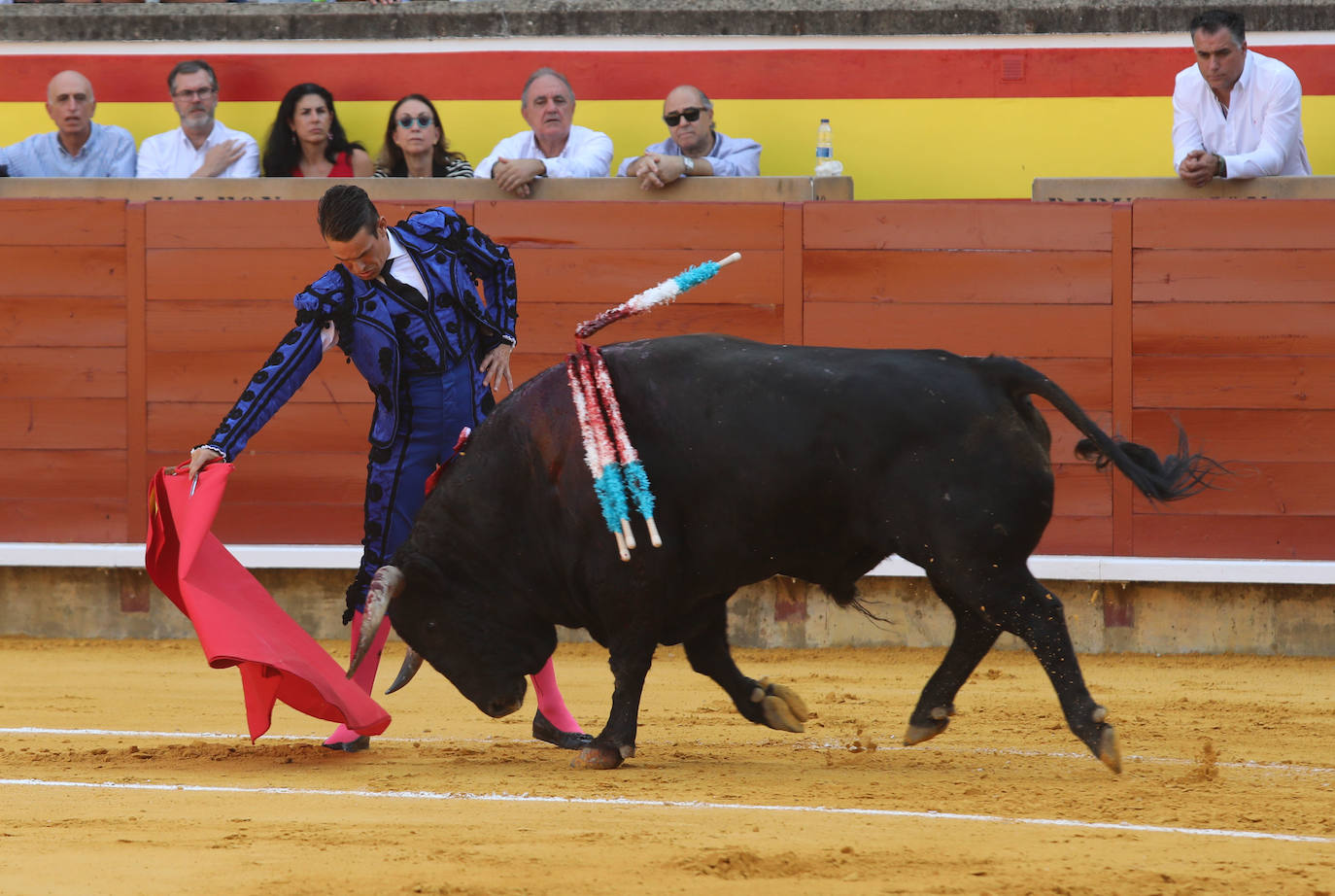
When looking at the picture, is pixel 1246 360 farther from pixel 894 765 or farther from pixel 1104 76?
pixel 894 765

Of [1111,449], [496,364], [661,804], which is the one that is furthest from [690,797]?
[496,364]

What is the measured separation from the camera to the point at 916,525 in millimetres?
3797

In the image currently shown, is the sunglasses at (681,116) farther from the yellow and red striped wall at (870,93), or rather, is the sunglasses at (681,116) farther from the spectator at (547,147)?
the yellow and red striped wall at (870,93)

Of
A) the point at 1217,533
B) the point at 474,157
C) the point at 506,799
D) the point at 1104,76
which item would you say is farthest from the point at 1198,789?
the point at 474,157

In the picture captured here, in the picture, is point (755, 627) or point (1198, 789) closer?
point (1198, 789)

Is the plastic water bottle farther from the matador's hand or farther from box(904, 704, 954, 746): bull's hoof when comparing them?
box(904, 704, 954, 746): bull's hoof

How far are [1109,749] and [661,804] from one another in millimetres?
989

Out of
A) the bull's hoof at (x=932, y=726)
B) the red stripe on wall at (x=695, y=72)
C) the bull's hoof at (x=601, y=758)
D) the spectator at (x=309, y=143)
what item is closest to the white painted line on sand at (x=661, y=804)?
the bull's hoof at (x=601, y=758)

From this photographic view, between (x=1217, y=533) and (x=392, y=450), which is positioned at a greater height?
(x=392, y=450)

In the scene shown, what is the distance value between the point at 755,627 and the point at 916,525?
8.91 feet

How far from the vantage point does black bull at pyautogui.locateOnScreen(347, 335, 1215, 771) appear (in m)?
3.77

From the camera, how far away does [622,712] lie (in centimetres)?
399

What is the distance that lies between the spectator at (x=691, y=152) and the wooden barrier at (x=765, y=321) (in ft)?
0.47

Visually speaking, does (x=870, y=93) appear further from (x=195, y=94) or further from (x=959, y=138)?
(x=195, y=94)
